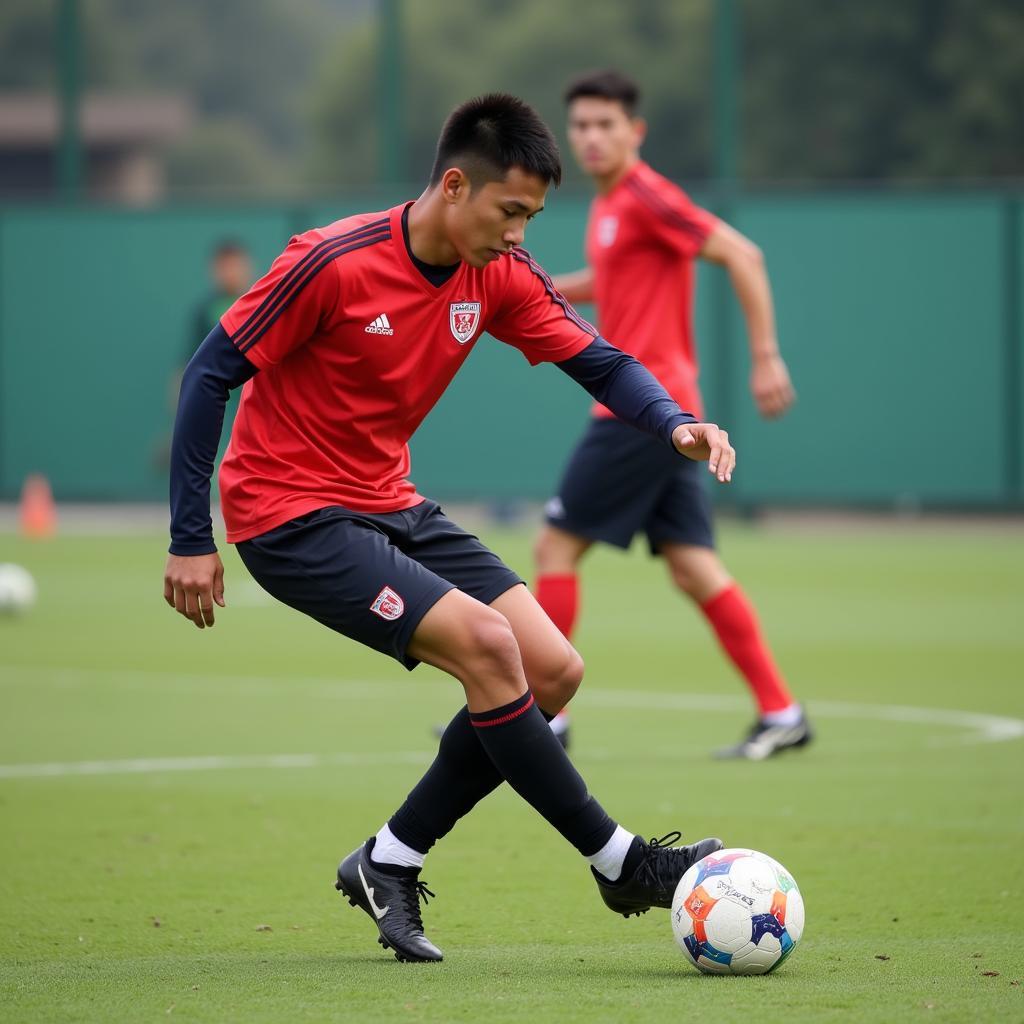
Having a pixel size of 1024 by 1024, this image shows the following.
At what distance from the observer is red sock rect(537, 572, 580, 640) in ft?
26.0

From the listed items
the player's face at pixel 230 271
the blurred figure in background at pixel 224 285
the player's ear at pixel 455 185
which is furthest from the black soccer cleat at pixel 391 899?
the player's face at pixel 230 271

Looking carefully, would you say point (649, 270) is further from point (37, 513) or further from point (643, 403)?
point (37, 513)

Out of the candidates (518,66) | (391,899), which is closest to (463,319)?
(391,899)

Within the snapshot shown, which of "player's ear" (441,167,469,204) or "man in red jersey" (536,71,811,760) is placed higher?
"player's ear" (441,167,469,204)

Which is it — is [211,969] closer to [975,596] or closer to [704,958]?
[704,958]

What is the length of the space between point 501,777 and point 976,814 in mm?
2410

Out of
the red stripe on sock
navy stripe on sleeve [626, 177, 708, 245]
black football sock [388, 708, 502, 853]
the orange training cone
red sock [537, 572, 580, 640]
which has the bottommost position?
the orange training cone

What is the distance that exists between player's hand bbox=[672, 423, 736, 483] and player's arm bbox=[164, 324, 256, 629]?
1060mm

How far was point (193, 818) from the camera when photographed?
21.8 feet

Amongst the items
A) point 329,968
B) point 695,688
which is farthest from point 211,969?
point 695,688

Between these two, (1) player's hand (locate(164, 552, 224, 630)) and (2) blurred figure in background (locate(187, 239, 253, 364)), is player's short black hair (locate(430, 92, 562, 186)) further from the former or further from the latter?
(2) blurred figure in background (locate(187, 239, 253, 364))

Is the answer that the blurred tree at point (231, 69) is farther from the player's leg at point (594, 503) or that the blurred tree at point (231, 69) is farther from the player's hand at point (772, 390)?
the player's hand at point (772, 390)

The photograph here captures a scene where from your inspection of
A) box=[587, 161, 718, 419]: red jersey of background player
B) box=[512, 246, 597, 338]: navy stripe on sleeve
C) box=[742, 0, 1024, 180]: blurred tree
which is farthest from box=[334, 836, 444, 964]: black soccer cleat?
box=[742, 0, 1024, 180]: blurred tree

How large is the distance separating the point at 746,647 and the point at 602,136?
2173mm
